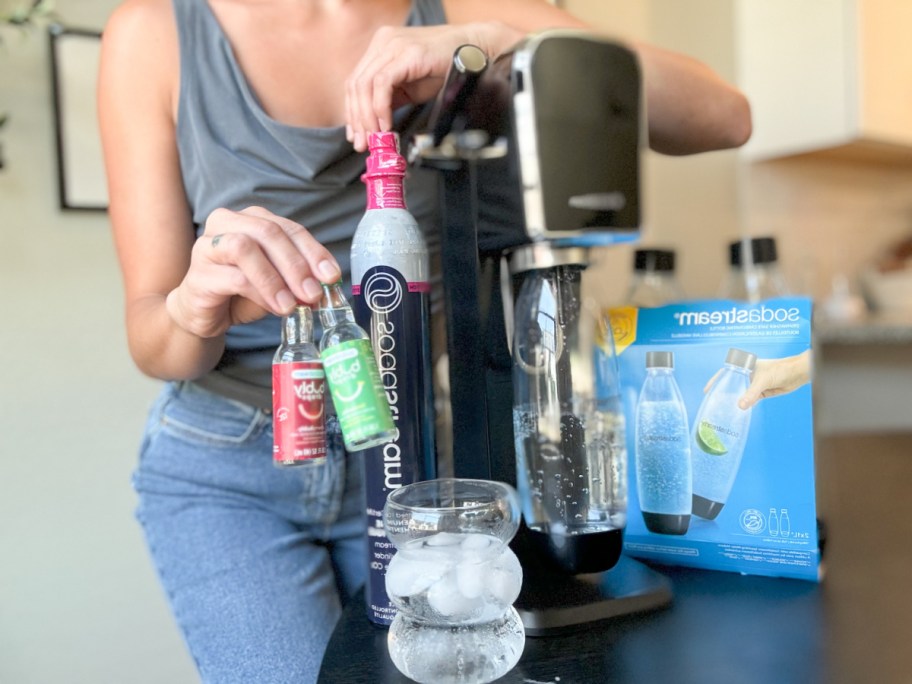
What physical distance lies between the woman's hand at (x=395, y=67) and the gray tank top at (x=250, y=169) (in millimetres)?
137

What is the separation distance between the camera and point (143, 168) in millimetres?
833

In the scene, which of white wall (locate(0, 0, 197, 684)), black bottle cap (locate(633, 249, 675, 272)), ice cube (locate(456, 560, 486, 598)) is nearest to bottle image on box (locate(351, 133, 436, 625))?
ice cube (locate(456, 560, 486, 598))

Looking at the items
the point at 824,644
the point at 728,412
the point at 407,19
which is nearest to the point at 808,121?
the point at 407,19

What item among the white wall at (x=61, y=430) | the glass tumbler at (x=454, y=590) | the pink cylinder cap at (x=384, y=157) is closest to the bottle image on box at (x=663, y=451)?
the glass tumbler at (x=454, y=590)

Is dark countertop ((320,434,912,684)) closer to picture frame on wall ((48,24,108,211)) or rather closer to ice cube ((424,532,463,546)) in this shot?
ice cube ((424,532,463,546))

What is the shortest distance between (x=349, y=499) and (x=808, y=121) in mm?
2095

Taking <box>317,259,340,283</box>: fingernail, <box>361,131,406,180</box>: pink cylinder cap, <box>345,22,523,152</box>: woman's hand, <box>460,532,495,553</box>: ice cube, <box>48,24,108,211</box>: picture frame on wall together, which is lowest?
<box>460,532,495,553</box>: ice cube

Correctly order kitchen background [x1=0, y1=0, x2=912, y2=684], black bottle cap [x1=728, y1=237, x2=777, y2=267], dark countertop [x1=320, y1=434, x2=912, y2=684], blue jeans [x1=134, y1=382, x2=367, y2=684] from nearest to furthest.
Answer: dark countertop [x1=320, y1=434, x2=912, y2=684] → blue jeans [x1=134, y1=382, x2=367, y2=684] → black bottle cap [x1=728, y1=237, x2=777, y2=267] → kitchen background [x1=0, y1=0, x2=912, y2=684]

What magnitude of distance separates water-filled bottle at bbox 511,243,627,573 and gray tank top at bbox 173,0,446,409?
0.27 metres

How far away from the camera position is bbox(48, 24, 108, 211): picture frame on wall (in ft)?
5.34

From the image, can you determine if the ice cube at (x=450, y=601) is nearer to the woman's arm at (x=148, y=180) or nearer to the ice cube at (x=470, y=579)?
the ice cube at (x=470, y=579)

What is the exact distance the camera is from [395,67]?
0.64 m

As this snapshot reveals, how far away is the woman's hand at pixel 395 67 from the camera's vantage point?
65 centimetres

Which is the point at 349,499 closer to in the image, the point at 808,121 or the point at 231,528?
the point at 231,528
